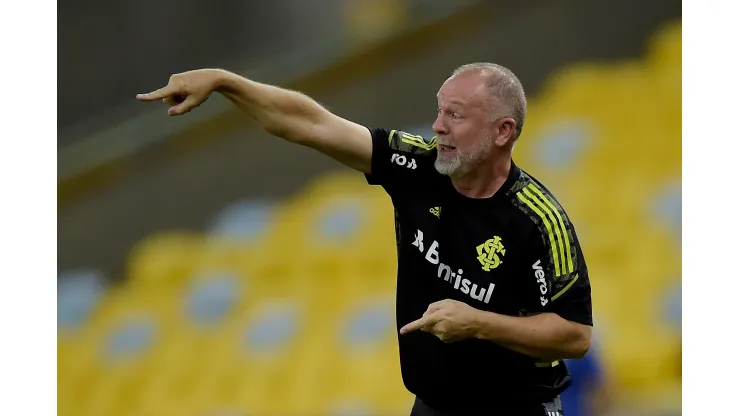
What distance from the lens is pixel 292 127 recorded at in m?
2.27

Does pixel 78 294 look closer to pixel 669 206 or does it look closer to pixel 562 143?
pixel 562 143

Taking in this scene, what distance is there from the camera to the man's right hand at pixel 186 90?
2.13m

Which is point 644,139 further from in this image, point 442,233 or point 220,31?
point 442,233

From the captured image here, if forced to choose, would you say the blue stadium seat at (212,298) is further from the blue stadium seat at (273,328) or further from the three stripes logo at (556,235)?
the three stripes logo at (556,235)

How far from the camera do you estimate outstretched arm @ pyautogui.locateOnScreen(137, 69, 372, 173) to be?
7.29 feet

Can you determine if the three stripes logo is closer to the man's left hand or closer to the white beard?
the white beard

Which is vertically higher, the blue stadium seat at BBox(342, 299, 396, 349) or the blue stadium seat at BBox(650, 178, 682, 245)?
the blue stadium seat at BBox(650, 178, 682, 245)

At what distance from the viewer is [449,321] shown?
2.06m

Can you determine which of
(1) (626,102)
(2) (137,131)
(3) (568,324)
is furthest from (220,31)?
(3) (568,324)

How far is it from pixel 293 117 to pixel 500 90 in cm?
51

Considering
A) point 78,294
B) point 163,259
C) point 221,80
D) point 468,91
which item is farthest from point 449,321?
point 78,294

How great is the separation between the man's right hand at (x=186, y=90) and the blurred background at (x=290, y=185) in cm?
280

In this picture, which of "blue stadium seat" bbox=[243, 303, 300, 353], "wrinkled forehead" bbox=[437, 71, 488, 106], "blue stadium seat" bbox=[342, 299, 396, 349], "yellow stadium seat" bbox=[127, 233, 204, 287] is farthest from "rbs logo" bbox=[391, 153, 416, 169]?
"yellow stadium seat" bbox=[127, 233, 204, 287]

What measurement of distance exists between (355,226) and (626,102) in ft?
5.38
